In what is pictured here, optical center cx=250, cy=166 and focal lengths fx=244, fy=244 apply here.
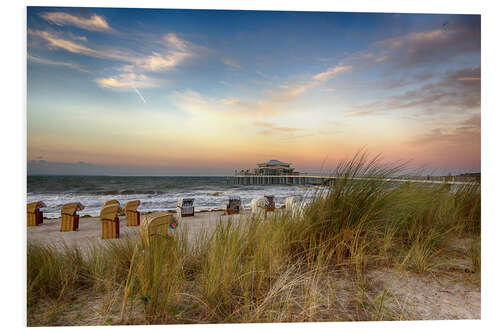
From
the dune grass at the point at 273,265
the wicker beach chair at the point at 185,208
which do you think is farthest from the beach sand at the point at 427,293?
the wicker beach chair at the point at 185,208

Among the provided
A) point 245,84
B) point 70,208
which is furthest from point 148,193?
point 245,84

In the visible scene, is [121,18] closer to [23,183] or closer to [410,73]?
[23,183]

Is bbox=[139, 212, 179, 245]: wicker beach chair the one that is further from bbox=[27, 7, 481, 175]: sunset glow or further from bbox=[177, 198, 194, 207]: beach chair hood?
bbox=[177, 198, 194, 207]: beach chair hood

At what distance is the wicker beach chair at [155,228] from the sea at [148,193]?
1.41 meters

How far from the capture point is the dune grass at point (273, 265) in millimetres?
1494

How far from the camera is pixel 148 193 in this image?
421 inches

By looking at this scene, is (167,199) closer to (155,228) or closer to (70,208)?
(70,208)

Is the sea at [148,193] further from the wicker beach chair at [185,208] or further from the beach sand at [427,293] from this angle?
the beach sand at [427,293]

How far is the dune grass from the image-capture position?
1.49m

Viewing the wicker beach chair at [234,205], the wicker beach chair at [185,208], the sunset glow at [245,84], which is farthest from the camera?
the wicker beach chair at [185,208]

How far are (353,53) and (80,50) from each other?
3.10 meters

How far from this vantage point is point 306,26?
264cm

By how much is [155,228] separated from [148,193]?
961 cm

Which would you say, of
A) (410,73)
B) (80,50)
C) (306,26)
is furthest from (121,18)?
(410,73)
